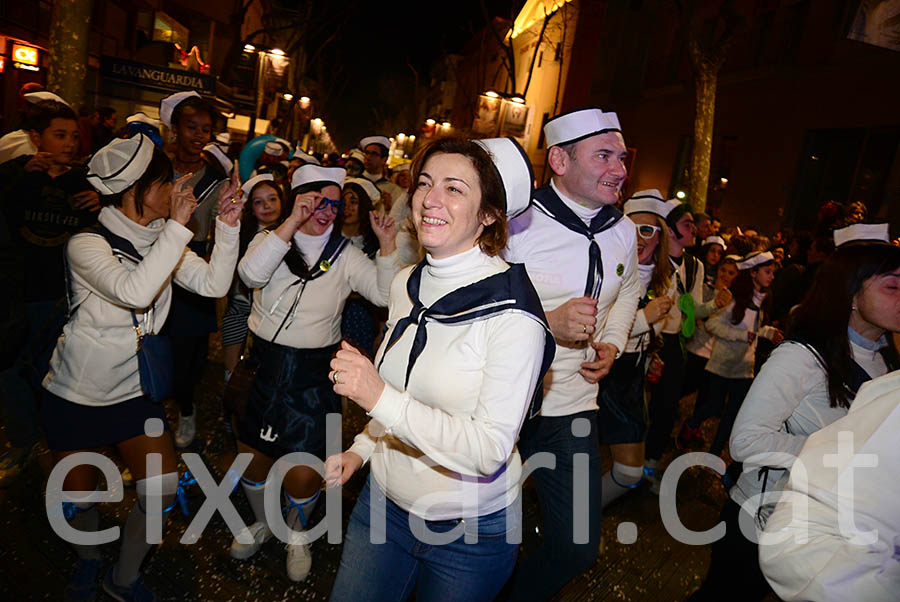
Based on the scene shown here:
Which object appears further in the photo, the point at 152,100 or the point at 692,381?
the point at 152,100

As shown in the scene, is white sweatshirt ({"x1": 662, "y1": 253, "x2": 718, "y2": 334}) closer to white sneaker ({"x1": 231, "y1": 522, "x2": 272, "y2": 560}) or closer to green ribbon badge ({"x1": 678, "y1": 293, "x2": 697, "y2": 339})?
green ribbon badge ({"x1": 678, "y1": 293, "x2": 697, "y2": 339})

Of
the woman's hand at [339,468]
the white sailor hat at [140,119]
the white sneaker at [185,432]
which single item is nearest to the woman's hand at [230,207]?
the white sailor hat at [140,119]

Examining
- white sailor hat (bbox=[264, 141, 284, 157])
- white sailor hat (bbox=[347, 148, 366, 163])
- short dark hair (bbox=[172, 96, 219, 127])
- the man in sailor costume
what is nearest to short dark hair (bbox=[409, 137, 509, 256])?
the man in sailor costume

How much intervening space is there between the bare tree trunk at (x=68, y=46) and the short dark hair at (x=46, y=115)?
4.10 metres

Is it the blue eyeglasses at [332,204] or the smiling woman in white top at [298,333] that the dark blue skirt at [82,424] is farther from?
the blue eyeglasses at [332,204]

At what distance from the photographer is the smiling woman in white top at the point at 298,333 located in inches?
125

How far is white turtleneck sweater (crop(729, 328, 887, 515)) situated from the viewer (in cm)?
235

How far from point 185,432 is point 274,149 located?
386 cm

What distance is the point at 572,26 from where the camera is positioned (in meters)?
27.4

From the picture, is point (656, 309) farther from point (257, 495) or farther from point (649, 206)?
point (257, 495)

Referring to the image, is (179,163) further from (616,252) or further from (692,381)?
(692,381)

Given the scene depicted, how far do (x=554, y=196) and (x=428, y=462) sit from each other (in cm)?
163


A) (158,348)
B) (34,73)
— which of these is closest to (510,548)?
(158,348)

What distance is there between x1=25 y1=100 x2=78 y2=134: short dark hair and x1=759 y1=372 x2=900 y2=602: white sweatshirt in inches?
188
